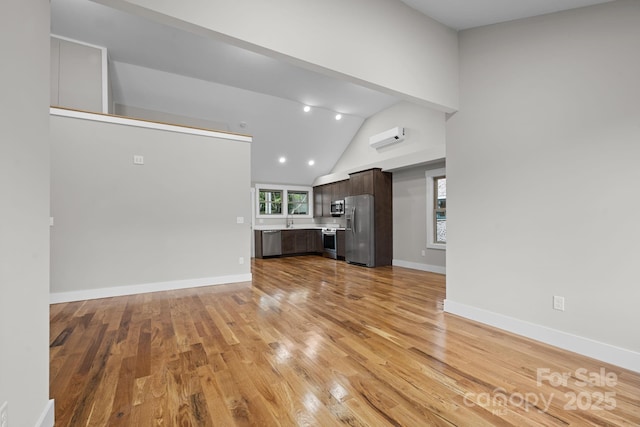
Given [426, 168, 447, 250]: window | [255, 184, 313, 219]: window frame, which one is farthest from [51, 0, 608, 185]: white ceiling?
[426, 168, 447, 250]: window

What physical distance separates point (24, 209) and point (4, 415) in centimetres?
80

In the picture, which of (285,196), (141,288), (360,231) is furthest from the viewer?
(285,196)

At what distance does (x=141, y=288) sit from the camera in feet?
13.4

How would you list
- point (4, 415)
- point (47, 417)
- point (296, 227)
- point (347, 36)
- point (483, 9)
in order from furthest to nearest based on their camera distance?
1. point (296, 227)
2. point (483, 9)
3. point (347, 36)
4. point (47, 417)
5. point (4, 415)

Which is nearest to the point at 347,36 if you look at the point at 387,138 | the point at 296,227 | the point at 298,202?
the point at 387,138

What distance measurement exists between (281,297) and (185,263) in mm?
1739

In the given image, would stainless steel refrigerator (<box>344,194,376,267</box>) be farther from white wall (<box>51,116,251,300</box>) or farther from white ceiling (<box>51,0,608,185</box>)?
white wall (<box>51,116,251,300</box>)

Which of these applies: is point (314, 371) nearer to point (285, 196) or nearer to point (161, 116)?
point (161, 116)

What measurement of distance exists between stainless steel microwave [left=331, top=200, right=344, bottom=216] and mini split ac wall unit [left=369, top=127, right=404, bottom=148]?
1.71 metres

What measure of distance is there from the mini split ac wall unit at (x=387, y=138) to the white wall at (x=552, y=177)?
284cm

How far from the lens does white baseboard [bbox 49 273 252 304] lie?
3648 millimetres

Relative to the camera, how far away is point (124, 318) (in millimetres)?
3055

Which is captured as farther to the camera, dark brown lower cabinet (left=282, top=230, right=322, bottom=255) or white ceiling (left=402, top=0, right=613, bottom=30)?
dark brown lower cabinet (left=282, top=230, right=322, bottom=255)

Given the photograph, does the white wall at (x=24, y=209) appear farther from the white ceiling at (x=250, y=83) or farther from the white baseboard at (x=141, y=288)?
the white baseboard at (x=141, y=288)
